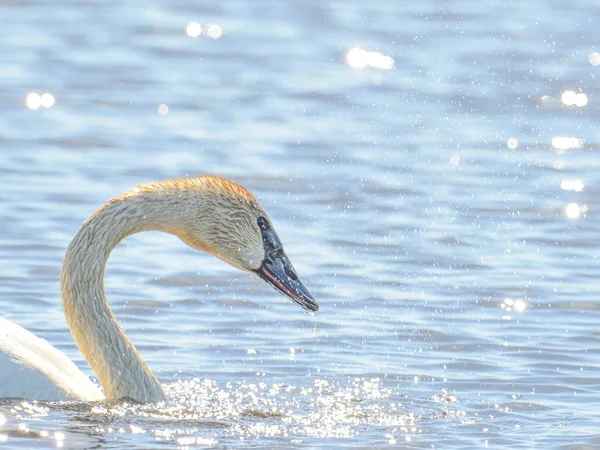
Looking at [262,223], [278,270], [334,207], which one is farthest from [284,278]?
[334,207]

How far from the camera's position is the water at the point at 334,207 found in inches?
337

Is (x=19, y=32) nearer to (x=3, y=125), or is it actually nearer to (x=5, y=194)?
(x=3, y=125)

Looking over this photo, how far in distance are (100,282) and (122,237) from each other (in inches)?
9.3

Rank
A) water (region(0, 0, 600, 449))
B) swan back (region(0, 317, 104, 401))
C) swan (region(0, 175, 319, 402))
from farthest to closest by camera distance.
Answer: water (region(0, 0, 600, 449)), swan (region(0, 175, 319, 402)), swan back (region(0, 317, 104, 401))

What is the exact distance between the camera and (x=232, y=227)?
28.1 feet

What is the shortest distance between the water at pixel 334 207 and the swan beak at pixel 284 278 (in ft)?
1.61

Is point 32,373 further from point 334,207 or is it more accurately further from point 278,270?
point 334,207

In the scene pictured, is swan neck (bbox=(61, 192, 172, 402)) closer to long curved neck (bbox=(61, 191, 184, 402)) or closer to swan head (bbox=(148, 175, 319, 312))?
long curved neck (bbox=(61, 191, 184, 402))

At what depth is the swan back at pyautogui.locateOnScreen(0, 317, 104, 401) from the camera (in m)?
8.09

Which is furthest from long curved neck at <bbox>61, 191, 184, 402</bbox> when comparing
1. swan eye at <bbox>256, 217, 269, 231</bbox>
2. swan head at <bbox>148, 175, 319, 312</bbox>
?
swan eye at <bbox>256, 217, 269, 231</bbox>

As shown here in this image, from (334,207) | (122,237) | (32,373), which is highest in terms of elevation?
(334,207)

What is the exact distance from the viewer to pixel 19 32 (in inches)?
710

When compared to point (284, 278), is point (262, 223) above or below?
above

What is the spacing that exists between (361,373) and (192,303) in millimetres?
1664
